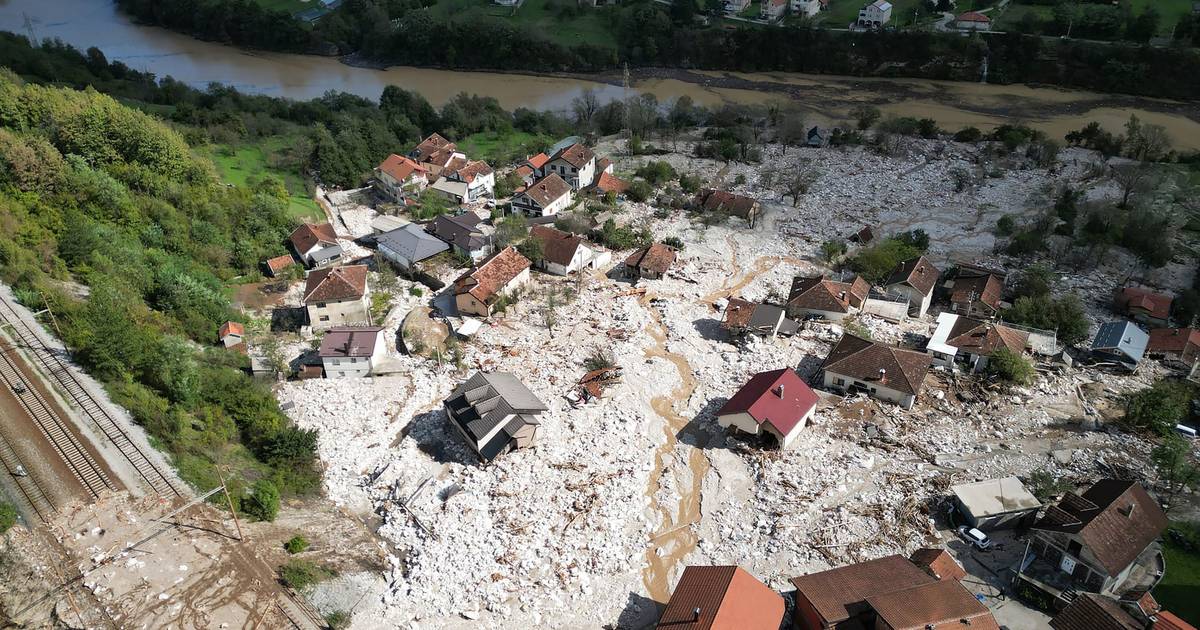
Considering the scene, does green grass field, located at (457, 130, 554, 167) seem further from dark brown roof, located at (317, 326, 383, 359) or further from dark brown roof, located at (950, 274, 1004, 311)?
dark brown roof, located at (950, 274, 1004, 311)

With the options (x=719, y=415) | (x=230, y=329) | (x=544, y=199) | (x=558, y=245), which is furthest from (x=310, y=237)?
(x=719, y=415)

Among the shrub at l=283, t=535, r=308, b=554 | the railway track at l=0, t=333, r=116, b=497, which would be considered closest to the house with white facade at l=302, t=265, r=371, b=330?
the railway track at l=0, t=333, r=116, b=497

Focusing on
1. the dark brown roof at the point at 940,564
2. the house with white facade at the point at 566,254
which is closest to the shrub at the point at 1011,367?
the dark brown roof at the point at 940,564

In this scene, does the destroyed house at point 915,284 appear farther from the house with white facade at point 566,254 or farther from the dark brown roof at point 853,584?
the dark brown roof at point 853,584

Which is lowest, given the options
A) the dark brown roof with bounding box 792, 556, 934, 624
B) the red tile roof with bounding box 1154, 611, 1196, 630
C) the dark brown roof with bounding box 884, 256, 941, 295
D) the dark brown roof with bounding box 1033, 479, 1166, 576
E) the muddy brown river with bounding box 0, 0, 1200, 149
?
the dark brown roof with bounding box 792, 556, 934, 624

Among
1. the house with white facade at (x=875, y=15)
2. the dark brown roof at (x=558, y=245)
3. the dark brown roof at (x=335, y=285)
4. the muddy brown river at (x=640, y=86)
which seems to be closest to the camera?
the dark brown roof at (x=335, y=285)

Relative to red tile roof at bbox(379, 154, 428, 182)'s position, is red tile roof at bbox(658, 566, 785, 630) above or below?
below

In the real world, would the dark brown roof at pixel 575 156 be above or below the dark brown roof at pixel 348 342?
above

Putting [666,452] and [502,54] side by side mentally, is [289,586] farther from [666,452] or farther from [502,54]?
[502,54]
